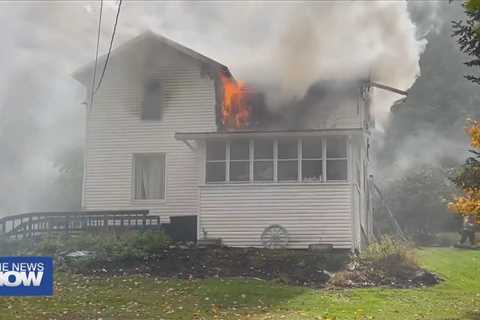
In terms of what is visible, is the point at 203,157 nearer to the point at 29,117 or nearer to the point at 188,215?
the point at 188,215

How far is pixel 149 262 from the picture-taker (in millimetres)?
15156

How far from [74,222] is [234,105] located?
6397 millimetres

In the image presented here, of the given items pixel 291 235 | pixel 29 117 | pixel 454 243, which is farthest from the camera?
pixel 29 117

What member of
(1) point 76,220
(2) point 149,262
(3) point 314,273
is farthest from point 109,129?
(3) point 314,273

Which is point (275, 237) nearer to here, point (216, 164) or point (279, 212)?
point (279, 212)

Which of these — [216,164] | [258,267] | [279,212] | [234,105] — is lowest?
[258,267]

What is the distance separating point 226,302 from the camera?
11.6 metres

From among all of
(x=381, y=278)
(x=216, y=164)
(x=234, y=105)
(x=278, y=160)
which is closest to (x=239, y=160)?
(x=216, y=164)

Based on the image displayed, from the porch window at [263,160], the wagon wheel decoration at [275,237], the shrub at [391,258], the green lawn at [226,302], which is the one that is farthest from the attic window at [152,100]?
the shrub at [391,258]

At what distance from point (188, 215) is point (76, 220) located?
11.4ft

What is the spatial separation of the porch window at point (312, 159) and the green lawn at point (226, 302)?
489 centimetres

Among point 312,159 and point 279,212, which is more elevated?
point 312,159

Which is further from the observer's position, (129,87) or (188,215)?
(129,87)

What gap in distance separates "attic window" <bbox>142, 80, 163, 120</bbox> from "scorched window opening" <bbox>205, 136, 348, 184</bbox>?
368 centimetres
